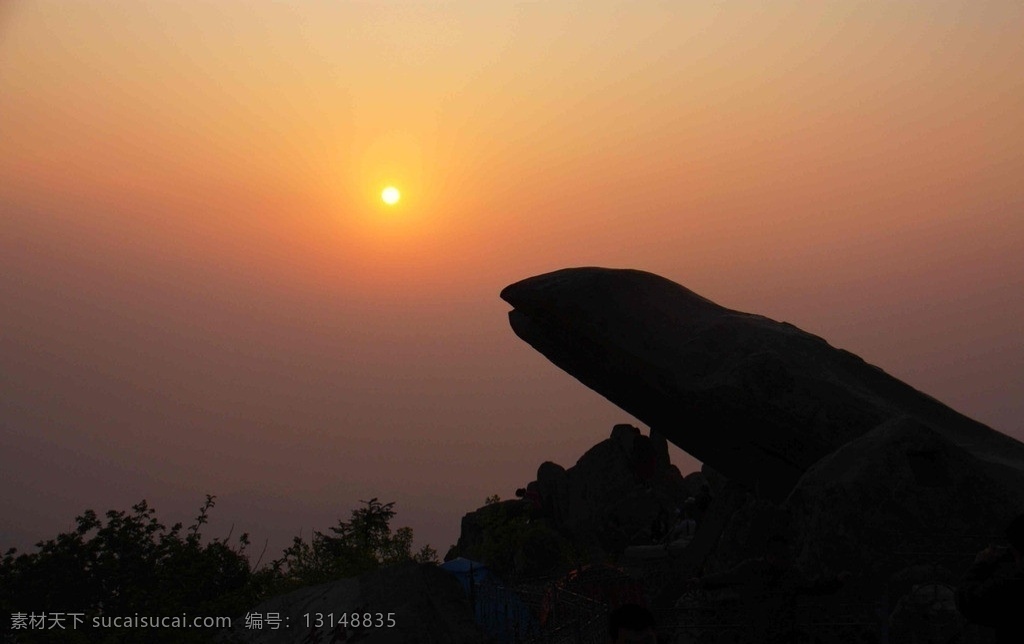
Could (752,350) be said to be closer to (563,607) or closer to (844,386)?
(844,386)

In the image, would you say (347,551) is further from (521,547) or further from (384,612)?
(384,612)

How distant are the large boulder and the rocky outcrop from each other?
30.7ft

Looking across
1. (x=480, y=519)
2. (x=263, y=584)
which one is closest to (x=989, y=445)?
(x=263, y=584)

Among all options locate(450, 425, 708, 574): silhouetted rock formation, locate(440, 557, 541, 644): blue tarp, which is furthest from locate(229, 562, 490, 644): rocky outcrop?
locate(450, 425, 708, 574): silhouetted rock formation

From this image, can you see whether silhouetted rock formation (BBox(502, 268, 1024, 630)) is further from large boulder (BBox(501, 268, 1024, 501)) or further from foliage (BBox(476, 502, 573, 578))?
foliage (BBox(476, 502, 573, 578))

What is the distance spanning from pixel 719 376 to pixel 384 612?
10532mm

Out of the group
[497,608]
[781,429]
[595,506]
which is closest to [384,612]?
[497,608]

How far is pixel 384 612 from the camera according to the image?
11.6m

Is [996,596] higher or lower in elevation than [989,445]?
lower

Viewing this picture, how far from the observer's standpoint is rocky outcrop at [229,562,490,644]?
37.4 ft

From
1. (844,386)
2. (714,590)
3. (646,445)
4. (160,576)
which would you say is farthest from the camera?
(646,445)

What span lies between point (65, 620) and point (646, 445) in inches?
1022

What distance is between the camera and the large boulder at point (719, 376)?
63.5ft

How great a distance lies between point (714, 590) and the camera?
→ 11266 millimetres
